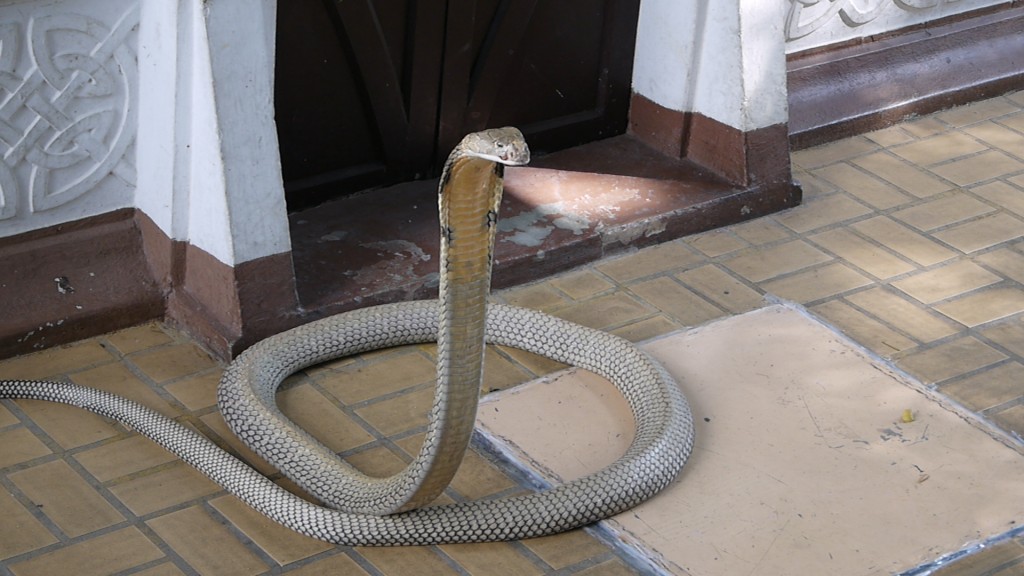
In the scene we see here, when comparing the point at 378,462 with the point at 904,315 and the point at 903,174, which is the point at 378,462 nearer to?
the point at 904,315

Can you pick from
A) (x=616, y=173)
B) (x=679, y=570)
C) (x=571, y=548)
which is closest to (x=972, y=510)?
(x=679, y=570)

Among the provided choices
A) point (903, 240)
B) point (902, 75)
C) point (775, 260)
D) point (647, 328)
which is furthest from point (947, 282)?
point (902, 75)

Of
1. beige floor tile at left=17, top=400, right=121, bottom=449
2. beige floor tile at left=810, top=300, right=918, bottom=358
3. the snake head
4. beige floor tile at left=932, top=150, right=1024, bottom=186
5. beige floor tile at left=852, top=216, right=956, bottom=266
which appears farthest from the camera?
beige floor tile at left=932, top=150, right=1024, bottom=186

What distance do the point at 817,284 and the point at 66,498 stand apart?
6.73ft

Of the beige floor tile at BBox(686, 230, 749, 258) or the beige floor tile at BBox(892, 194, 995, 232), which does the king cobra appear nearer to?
the beige floor tile at BBox(686, 230, 749, 258)

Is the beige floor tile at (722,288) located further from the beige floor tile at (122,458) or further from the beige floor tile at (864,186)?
the beige floor tile at (122,458)

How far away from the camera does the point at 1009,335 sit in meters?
3.79

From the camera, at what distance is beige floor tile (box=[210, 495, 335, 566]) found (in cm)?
292

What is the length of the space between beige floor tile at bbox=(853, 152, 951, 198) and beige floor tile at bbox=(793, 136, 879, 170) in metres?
0.05

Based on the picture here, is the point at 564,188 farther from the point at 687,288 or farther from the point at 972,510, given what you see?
the point at 972,510

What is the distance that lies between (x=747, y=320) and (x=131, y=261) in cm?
158

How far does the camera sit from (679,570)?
2.89m

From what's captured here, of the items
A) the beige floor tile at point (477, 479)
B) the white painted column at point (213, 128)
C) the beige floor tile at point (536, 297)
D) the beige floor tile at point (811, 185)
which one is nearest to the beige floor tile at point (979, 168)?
the beige floor tile at point (811, 185)

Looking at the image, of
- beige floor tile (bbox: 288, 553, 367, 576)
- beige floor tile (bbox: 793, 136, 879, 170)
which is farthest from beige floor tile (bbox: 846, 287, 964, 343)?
beige floor tile (bbox: 288, 553, 367, 576)
